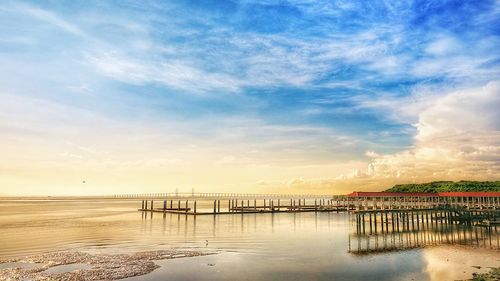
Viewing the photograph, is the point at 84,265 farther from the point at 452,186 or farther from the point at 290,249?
the point at 452,186

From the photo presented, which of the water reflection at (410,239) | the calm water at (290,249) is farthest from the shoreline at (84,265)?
the water reflection at (410,239)

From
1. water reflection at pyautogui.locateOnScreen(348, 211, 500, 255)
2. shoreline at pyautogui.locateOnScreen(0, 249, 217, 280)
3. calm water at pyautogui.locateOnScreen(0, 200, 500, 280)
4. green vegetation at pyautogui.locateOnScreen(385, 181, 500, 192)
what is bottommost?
water reflection at pyautogui.locateOnScreen(348, 211, 500, 255)

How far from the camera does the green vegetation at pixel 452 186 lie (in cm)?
13175

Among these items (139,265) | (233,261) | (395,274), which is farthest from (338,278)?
(139,265)

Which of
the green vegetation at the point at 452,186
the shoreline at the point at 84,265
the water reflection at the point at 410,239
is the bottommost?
the water reflection at the point at 410,239

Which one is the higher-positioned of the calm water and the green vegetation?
Answer: the green vegetation

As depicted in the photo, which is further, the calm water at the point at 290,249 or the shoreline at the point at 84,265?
the calm water at the point at 290,249

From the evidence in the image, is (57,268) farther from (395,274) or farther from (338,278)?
(395,274)

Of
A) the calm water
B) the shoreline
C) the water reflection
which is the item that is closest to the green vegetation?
the water reflection

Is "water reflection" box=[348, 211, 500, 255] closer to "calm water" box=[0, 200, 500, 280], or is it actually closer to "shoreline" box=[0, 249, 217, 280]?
"calm water" box=[0, 200, 500, 280]

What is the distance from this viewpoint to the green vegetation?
5187 inches

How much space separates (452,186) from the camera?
149m

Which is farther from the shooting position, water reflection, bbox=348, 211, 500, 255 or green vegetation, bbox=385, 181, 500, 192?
green vegetation, bbox=385, 181, 500, 192

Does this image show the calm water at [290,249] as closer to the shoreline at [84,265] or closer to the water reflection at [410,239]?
the water reflection at [410,239]
